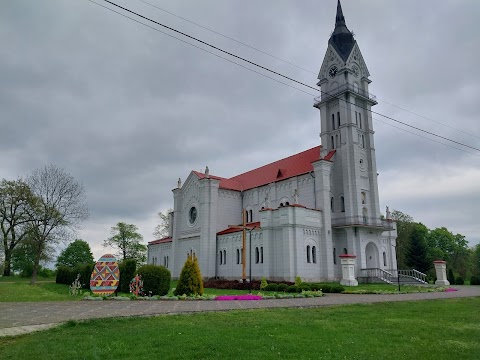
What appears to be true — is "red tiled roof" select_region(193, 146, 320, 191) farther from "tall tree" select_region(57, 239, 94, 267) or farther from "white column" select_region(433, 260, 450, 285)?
"tall tree" select_region(57, 239, 94, 267)

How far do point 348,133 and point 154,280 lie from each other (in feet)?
91.1

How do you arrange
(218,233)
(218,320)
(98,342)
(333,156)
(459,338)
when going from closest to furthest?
(98,342) → (459,338) → (218,320) → (333,156) → (218,233)

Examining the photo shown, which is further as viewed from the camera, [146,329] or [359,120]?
[359,120]

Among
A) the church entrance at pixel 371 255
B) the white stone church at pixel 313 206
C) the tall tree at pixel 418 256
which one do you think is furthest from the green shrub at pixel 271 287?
the tall tree at pixel 418 256

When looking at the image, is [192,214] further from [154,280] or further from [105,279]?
[105,279]

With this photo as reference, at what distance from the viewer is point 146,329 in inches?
361

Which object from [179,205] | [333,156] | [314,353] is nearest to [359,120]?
→ [333,156]

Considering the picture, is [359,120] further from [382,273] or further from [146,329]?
[146,329]

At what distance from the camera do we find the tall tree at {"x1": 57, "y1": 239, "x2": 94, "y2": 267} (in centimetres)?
8462

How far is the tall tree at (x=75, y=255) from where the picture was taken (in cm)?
8462

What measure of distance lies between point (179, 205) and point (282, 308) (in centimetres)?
3770

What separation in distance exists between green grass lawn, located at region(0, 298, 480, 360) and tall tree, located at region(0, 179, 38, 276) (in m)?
40.1

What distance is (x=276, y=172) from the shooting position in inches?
1813

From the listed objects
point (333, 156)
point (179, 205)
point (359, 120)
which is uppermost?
point (359, 120)
